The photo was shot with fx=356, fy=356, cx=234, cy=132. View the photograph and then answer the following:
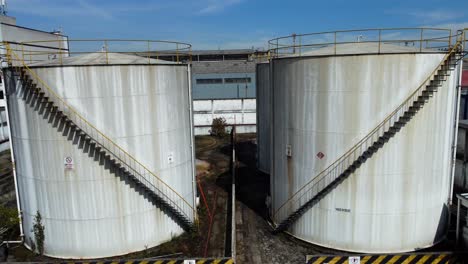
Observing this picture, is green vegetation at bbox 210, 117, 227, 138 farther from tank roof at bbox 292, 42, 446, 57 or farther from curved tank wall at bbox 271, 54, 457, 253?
curved tank wall at bbox 271, 54, 457, 253

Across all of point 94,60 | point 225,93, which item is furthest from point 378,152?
point 225,93

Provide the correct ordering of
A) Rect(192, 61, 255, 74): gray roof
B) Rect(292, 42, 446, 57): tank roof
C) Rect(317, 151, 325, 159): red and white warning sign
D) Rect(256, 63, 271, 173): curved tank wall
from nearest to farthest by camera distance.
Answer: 1. Rect(292, 42, 446, 57): tank roof
2. Rect(317, 151, 325, 159): red and white warning sign
3. Rect(256, 63, 271, 173): curved tank wall
4. Rect(192, 61, 255, 74): gray roof

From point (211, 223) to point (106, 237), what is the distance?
4959 mm

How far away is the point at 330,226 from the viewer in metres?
13.8

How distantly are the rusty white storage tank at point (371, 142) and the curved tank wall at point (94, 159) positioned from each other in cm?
521

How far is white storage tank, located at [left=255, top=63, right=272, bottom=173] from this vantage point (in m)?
22.8

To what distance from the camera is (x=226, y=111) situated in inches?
1560

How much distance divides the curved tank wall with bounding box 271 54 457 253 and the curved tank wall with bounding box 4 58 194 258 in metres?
5.27

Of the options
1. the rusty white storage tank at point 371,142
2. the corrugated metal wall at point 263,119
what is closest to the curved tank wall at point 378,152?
the rusty white storage tank at point 371,142

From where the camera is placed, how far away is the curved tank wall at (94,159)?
1265 centimetres

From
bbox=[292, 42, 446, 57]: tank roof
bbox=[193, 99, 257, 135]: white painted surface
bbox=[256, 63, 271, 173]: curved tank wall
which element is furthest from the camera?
bbox=[193, 99, 257, 135]: white painted surface

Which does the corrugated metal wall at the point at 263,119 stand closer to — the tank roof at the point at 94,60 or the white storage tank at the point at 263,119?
the white storage tank at the point at 263,119

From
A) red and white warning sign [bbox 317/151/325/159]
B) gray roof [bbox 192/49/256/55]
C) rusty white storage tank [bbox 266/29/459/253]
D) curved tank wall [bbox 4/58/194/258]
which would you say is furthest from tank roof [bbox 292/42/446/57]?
gray roof [bbox 192/49/256/55]

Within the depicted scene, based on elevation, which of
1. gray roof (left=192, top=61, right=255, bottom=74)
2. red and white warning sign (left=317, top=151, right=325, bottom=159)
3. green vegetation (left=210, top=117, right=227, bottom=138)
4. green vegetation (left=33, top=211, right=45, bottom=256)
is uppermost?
gray roof (left=192, top=61, right=255, bottom=74)
